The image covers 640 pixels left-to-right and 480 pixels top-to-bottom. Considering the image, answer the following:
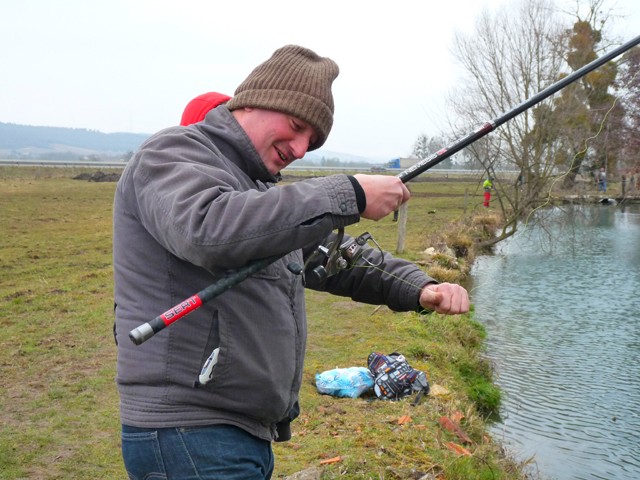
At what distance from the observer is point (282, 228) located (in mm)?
1834

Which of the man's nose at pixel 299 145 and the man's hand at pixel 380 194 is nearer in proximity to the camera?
the man's hand at pixel 380 194

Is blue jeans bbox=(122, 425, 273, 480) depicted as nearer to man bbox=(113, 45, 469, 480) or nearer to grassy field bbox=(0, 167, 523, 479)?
man bbox=(113, 45, 469, 480)

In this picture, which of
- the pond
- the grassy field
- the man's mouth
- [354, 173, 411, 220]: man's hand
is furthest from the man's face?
the pond

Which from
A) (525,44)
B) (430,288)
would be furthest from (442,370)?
(525,44)

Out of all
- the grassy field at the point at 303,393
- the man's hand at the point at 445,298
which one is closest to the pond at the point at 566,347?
the grassy field at the point at 303,393

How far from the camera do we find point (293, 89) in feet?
7.20

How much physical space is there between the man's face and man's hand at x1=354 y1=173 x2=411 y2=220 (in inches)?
12.5

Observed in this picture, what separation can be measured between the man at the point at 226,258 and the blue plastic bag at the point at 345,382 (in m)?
4.35

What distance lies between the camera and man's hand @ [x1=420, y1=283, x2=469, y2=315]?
2703 millimetres

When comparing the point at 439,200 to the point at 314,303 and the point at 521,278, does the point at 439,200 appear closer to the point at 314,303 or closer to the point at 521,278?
the point at 521,278

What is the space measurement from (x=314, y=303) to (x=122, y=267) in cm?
880

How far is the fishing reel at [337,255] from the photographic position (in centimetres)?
257

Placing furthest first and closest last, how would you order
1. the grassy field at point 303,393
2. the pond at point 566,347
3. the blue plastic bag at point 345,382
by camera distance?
the pond at point 566,347
the blue plastic bag at point 345,382
the grassy field at point 303,393

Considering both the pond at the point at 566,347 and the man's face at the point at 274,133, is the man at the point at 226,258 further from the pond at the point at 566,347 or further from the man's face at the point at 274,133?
the pond at the point at 566,347
